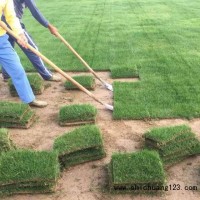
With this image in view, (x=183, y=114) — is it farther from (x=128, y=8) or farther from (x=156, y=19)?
(x=128, y=8)

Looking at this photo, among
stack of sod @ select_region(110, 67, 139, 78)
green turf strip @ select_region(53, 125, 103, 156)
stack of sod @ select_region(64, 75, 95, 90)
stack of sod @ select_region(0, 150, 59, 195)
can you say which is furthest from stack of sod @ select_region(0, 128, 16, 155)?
stack of sod @ select_region(110, 67, 139, 78)

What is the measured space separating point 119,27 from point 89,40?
78.0 inches

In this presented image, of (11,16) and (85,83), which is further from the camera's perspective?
(85,83)

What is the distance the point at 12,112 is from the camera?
5.83 meters

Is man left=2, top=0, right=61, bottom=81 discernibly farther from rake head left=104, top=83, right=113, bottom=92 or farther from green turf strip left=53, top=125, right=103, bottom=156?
green turf strip left=53, top=125, right=103, bottom=156

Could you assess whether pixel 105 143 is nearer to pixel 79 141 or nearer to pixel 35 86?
pixel 79 141

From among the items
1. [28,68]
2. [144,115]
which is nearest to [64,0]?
[28,68]

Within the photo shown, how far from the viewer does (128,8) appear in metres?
16.7

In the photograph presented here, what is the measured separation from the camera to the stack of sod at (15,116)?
5.81 metres

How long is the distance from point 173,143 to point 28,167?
1.86 m

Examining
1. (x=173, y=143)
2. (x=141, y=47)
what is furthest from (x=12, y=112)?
(x=141, y=47)

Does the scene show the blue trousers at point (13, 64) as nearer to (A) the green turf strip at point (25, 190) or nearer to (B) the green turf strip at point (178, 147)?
(A) the green turf strip at point (25, 190)

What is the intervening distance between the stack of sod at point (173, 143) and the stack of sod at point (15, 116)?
2.03m

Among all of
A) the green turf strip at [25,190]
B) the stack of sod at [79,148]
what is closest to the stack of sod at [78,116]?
the stack of sod at [79,148]
